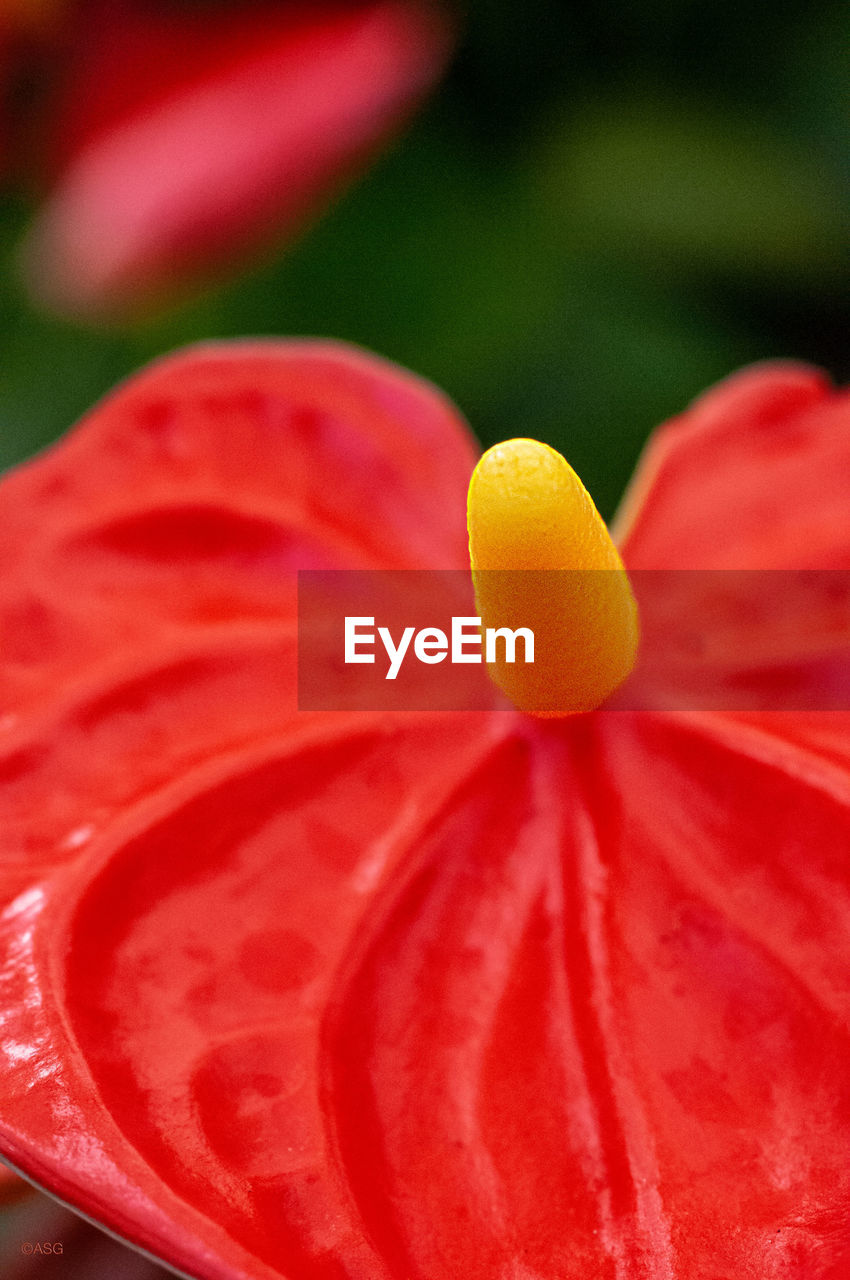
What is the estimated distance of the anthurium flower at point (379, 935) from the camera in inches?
12.6

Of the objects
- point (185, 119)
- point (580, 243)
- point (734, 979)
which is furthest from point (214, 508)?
point (580, 243)

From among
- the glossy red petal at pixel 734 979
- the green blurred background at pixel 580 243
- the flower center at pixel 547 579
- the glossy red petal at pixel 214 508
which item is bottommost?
the glossy red petal at pixel 734 979

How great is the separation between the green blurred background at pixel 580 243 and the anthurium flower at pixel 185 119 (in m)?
0.07

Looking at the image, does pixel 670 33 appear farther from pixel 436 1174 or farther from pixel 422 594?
pixel 436 1174

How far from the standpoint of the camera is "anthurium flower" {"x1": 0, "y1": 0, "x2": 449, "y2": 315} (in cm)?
92

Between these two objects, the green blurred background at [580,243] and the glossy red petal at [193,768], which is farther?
the green blurred background at [580,243]

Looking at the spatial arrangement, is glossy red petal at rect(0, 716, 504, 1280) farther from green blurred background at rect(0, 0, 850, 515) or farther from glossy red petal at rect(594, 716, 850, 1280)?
green blurred background at rect(0, 0, 850, 515)

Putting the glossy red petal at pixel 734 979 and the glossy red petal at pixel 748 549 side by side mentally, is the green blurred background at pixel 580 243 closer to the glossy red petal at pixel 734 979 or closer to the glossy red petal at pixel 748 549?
the glossy red petal at pixel 748 549

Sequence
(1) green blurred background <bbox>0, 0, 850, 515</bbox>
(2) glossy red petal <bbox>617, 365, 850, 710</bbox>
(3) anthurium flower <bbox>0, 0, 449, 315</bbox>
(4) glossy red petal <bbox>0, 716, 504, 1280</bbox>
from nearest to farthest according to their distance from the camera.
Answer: (4) glossy red petal <bbox>0, 716, 504, 1280</bbox> < (2) glossy red petal <bbox>617, 365, 850, 710</bbox> < (3) anthurium flower <bbox>0, 0, 449, 315</bbox> < (1) green blurred background <bbox>0, 0, 850, 515</bbox>

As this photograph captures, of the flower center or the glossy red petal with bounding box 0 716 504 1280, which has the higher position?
the flower center

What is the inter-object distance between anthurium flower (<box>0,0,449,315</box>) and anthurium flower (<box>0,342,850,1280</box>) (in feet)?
1.45

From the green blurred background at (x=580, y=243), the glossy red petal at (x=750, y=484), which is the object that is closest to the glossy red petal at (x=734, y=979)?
the glossy red petal at (x=750, y=484)

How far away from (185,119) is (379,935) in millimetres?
795

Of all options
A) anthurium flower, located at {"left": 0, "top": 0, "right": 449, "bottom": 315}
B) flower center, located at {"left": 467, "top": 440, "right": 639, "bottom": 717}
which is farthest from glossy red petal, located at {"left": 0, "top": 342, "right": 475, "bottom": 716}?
anthurium flower, located at {"left": 0, "top": 0, "right": 449, "bottom": 315}
